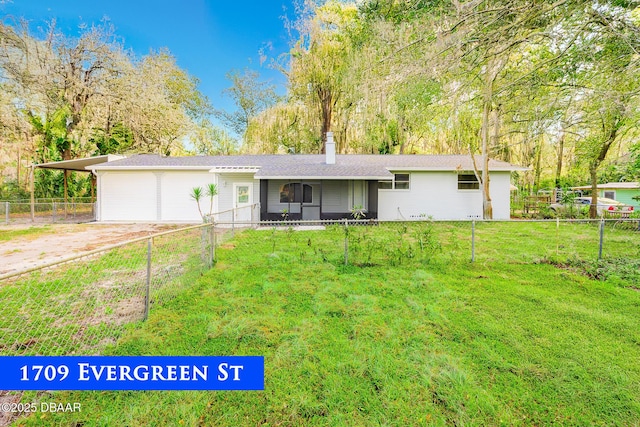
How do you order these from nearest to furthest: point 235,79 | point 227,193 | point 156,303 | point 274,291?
point 156,303 → point 274,291 → point 227,193 → point 235,79

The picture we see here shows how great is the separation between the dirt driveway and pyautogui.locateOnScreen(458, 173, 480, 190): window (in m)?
13.6

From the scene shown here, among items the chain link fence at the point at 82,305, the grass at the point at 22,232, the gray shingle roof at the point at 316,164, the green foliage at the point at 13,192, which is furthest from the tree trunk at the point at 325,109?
the green foliage at the point at 13,192

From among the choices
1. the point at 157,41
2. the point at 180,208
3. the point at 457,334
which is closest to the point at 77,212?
the point at 180,208

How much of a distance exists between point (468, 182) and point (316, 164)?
7.44 metres

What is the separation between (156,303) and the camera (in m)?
3.97

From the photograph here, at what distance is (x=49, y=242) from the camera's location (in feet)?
27.7

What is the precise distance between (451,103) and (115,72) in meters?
20.8

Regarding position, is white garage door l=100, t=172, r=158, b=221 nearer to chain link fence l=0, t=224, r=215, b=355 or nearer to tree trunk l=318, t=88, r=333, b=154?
chain link fence l=0, t=224, r=215, b=355

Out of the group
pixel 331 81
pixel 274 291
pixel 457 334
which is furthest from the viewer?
pixel 331 81

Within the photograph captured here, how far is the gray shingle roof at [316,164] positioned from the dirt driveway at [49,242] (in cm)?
348

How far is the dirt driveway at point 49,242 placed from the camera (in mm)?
6297

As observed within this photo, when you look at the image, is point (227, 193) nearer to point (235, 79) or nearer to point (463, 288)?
point (463, 288)

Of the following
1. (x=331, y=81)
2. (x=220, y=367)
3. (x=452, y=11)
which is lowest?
(x=220, y=367)

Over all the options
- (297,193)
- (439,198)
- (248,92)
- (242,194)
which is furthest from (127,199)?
(248,92)
